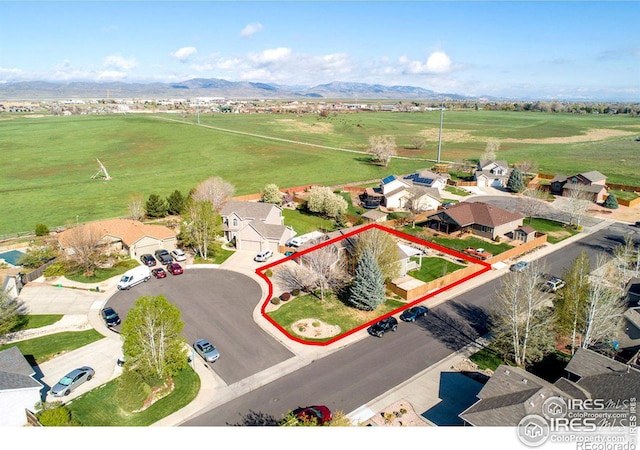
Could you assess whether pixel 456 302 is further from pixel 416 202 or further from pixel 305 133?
pixel 305 133

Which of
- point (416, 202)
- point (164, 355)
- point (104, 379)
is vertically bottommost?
point (104, 379)

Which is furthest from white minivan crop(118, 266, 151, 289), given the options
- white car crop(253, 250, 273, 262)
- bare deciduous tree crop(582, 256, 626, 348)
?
bare deciduous tree crop(582, 256, 626, 348)

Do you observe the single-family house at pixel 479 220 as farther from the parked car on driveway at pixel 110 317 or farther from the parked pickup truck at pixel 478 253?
the parked car on driveway at pixel 110 317

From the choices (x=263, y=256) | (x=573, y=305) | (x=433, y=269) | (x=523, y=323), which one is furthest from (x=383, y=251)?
(x=573, y=305)

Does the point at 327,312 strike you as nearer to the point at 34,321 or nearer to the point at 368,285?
the point at 368,285

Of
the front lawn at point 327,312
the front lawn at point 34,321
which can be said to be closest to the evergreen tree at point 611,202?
the front lawn at point 327,312

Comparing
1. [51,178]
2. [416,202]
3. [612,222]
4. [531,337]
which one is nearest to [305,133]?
[51,178]

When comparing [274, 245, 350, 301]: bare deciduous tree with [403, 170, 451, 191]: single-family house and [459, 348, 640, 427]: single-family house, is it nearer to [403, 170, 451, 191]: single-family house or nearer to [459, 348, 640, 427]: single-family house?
[459, 348, 640, 427]: single-family house
